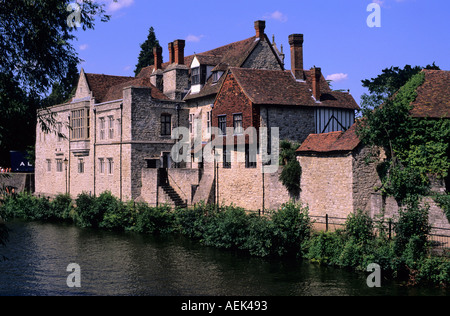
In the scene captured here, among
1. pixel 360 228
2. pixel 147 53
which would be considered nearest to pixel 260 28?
pixel 360 228

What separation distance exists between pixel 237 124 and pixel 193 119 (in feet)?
26.4

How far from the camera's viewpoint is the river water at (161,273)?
18.8m

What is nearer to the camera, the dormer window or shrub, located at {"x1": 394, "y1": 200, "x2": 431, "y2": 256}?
shrub, located at {"x1": 394, "y1": 200, "x2": 431, "y2": 256}

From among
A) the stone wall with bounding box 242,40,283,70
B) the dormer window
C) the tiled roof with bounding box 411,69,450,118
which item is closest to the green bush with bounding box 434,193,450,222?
the tiled roof with bounding box 411,69,450,118

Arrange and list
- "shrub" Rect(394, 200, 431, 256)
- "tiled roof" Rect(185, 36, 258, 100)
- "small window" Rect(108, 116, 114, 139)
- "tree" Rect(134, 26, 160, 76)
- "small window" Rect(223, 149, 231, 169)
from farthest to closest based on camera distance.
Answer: "tree" Rect(134, 26, 160, 76) → "small window" Rect(108, 116, 114, 139) → "tiled roof" Rect(185, 36, 258, 100) → "small window" Rect(223, 149, 231, 169) → "shrub" Rect(394, 200, 431, 256)

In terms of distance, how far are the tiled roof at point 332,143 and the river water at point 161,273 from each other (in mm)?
6425

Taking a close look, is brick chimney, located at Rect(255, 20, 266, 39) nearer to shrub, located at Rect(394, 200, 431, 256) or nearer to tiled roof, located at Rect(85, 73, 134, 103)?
tiled roof, located at Rect(85, 73, 134, 103)

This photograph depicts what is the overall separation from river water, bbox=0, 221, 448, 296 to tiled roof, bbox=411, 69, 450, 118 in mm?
9015

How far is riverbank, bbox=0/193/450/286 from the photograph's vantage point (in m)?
19.3

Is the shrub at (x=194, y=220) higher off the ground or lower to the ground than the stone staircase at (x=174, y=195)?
lower

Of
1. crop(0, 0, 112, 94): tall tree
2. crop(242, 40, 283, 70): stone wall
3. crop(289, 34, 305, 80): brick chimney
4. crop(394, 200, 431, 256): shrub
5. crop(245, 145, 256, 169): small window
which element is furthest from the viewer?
crop(242, 40, 283, 70): stone wall

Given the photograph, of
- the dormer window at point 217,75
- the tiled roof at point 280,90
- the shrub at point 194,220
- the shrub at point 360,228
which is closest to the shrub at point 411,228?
the shrub at point 360,228

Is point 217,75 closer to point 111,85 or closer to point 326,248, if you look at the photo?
point 111,85

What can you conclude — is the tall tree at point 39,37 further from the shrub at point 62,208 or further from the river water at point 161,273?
the shrub at point 62,208
